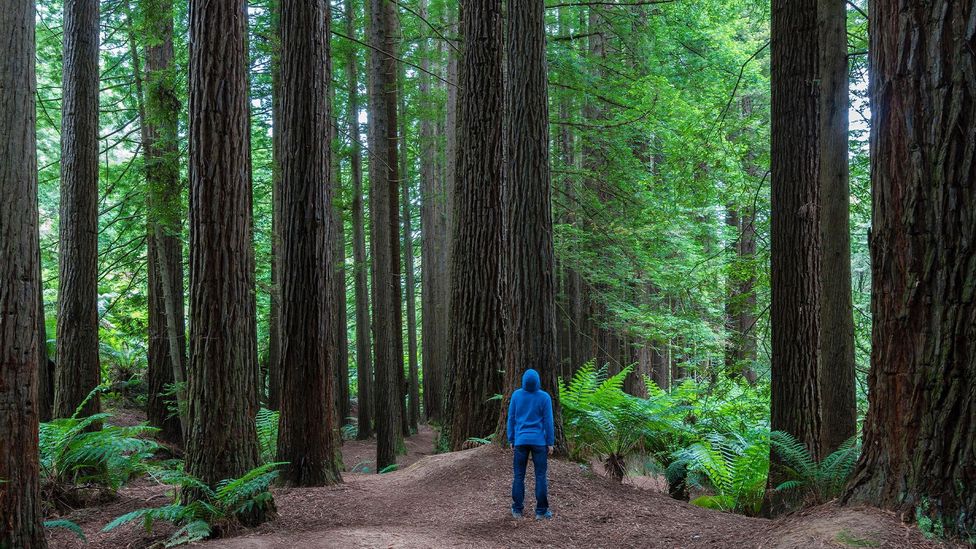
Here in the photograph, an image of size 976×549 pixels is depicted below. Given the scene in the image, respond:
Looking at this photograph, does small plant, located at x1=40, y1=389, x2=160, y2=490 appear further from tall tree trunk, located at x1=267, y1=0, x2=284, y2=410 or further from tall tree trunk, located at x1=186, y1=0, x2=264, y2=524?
tall tree trunk, located at x1=267, y1=0, x2=284, y2=410

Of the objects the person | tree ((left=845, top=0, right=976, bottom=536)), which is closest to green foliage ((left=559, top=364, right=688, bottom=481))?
the person

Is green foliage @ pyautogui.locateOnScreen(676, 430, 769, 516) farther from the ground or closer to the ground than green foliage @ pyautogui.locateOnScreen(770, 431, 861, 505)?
closer to the ground

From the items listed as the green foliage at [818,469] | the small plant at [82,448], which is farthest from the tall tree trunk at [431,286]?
the green foliage at [818,469]

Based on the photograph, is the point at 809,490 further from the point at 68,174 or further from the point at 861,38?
the point at 68,174

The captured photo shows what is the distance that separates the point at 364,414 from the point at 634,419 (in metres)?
12.1

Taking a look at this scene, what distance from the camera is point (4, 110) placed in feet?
15.5

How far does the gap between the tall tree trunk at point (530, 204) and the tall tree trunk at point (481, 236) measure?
1971 millimetres

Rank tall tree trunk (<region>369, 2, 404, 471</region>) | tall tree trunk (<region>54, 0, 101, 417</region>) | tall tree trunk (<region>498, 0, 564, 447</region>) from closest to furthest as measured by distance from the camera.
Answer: tall tree trunk (<region>498, 0, 564, 447</region>)
tall tree trunk (<region>54, 0, 101, 417</region>)
tall tree trunk (<region>369, 2, 404, 471</region>)

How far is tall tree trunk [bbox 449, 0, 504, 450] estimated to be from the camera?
1038 cm

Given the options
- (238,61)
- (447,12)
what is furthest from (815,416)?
(447,12)

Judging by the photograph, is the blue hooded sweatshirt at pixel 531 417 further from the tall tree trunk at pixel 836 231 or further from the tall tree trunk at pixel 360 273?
the tall tree trunk at pixel 360 273

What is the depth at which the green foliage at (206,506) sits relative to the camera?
5574 mm

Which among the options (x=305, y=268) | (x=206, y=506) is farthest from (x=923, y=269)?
(x=305, y=268)

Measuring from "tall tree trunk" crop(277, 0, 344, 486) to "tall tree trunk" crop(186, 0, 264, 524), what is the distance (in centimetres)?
217
